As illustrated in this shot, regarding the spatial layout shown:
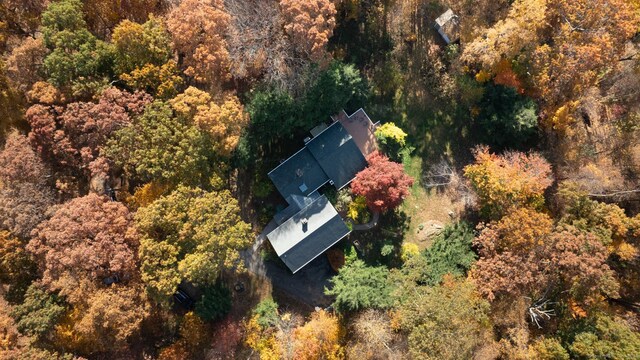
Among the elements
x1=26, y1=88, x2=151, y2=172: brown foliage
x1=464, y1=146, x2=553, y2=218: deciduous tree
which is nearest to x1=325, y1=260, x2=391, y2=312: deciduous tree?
x1=464, y1=146, x2=553, y2=218: deciduous tree

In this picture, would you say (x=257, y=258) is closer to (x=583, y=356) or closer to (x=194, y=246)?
(x=194, y=246)

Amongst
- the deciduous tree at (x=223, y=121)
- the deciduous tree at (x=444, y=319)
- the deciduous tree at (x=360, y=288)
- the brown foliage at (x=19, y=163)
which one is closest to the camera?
the deciduous tree at (x=444, y=319)

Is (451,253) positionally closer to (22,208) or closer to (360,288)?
(360,288)

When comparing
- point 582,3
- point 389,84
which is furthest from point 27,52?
point 582,3

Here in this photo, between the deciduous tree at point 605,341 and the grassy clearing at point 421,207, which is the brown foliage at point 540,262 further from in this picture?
the grassy clearing at point 421,207

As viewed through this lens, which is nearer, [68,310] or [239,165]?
Result: [68,310]

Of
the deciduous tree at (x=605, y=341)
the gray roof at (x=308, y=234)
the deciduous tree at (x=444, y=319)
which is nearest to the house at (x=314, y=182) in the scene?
the gray roof at (x=308, y=234)

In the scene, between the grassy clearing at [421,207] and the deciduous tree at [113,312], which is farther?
the grassy clearing at [421,207]

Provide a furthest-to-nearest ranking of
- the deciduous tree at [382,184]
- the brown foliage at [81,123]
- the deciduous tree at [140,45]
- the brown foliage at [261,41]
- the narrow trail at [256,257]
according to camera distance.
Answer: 1. the narrow trail at [256,257]
2. the deciduous tree at [382,184]
3. the brown foliage at [261,41]
4. the deciduous tree at [140,45]
5. the brown foliage at [81,123]
